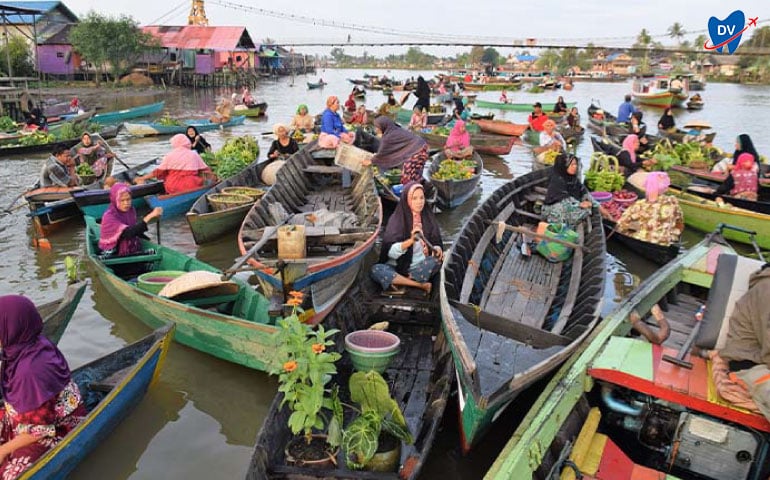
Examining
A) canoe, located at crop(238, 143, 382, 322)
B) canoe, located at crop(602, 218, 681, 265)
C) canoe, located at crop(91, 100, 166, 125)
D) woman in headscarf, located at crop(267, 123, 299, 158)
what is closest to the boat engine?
canoe, located at crop(238, 143, 382, 322)

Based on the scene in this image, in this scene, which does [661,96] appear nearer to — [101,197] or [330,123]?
[330,123]

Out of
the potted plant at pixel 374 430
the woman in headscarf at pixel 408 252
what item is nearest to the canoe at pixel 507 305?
the woman in headscarf at pixel 408 252

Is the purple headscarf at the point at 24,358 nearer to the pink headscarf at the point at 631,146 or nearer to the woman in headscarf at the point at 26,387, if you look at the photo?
the woman in headscarf at the point at 26,387

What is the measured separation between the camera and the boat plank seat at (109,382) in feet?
14.1

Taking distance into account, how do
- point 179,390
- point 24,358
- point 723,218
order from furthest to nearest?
point 723,218, point 179,390, point 24,358

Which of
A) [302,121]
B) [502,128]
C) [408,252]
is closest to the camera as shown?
[408,252]

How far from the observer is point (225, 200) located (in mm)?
8875

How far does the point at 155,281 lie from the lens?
6000 millimetres

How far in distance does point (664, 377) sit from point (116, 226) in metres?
5.98

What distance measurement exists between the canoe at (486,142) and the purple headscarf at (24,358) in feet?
46.0

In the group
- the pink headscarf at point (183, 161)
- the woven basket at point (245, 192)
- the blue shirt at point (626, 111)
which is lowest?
the woven basket at point (245, 192)

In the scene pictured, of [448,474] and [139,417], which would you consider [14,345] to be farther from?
[448,474]

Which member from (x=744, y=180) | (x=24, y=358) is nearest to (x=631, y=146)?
(x=744, y=180)

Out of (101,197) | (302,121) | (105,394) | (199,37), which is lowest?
(105,394)
